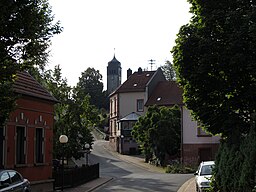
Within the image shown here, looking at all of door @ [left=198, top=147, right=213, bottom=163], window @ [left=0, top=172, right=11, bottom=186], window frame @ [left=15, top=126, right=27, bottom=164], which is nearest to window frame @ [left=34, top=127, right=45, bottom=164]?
window frame @ [left=15, top=126, right=27, bottom=164]

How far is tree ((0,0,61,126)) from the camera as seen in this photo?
12.9 m

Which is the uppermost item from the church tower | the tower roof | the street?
the tower roof

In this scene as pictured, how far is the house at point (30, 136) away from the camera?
22.1 m

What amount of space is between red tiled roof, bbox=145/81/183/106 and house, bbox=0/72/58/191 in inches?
1773

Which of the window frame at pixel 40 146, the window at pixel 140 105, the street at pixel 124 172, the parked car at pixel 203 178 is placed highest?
the window at pixel 140 105

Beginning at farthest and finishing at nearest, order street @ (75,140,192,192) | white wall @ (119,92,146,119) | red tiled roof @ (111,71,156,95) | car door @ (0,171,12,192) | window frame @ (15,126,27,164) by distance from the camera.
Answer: red tiled roof @ (111,71,156,95) → white wall @ (119,92,146,119) → street @ (75,140,192,192) → window frame @ (15,126,27,164) → car door @ (0,171,12,192)

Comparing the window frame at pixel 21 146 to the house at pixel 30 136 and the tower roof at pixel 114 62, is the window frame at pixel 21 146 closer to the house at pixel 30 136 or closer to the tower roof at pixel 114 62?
the house at pixel 30 136

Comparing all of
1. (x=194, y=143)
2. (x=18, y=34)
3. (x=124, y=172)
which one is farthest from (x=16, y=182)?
(x=194, y=143)

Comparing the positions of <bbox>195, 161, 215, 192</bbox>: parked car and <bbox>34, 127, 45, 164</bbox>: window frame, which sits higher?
<bbox>34, 127, 45, 164</bbox>: window frame

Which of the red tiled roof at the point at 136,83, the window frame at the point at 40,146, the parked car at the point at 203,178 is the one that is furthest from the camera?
the red tiled roof at the point at 136,83

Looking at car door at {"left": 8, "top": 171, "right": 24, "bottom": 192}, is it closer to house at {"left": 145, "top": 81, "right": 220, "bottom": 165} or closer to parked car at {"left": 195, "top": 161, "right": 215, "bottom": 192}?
parked car at {"left": 195, "top": 161, "right": 215, "bottom": 192}

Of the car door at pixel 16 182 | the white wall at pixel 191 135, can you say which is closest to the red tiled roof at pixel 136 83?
the white wall at pixel 191 135

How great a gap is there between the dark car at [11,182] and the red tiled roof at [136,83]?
194 ft

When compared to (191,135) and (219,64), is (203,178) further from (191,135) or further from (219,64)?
(191,135)
